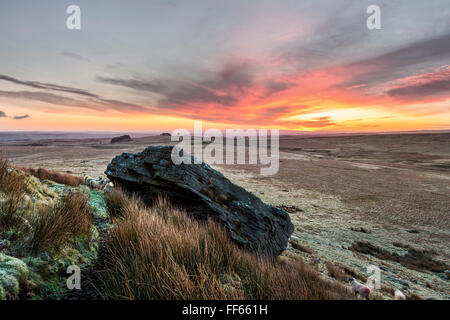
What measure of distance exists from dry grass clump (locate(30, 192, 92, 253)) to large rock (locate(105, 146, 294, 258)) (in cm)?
317

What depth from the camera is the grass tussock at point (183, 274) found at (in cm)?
249

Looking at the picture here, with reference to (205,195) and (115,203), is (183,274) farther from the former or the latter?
(205,195)

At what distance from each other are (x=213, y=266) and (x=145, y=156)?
216 inches

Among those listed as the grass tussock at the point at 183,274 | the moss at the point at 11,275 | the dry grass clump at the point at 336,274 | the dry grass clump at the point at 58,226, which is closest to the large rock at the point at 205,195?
the dry grass clump at the point at 336,274

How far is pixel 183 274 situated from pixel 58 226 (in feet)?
6.65

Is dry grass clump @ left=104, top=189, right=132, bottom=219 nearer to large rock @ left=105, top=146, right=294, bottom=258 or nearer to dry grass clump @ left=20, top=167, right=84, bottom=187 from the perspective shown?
large rock @ left=105, top=146, right=294, bottom=258

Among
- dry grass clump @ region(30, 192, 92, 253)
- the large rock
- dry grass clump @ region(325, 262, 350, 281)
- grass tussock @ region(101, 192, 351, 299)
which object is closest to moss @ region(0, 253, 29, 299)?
dry grass clump @ region(30, 192, 92, 253)

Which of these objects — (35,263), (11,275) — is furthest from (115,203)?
(11,275)

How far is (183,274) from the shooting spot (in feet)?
8.82

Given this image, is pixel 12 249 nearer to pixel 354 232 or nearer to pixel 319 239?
pixel 319 239

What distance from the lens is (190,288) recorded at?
245cm

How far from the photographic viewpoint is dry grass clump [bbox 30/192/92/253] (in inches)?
111
